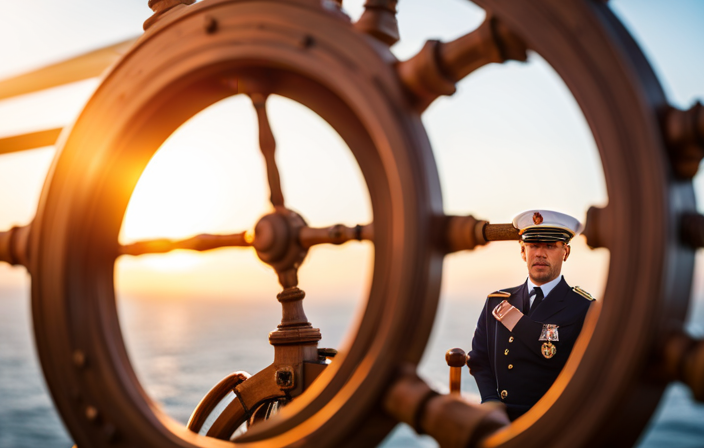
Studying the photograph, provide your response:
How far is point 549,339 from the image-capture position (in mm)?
2637

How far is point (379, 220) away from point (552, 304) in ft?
6.17

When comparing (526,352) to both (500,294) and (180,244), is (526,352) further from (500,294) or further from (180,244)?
(180,244)

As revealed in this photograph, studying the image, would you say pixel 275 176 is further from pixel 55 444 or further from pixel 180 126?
pixel 55 444

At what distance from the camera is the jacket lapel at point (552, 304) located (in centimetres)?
275

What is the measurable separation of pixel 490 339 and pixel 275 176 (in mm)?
1770

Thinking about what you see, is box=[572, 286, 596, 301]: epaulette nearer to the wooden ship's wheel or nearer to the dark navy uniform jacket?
the dark navy uniform jacket

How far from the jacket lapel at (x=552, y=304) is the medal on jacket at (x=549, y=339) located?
78 millimetres

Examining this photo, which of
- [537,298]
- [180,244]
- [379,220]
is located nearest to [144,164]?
[180,244]

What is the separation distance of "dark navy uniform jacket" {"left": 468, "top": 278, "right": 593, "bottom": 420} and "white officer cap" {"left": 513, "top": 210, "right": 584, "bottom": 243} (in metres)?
0.27

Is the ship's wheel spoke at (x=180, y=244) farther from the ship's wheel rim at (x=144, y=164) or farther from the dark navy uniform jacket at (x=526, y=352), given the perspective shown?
the dark navy uniform jacket at (x=526, y=352)

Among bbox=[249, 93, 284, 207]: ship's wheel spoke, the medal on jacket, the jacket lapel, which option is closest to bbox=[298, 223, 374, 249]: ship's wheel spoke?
bbox=[249, 93, 284, 207]: ship's wheel spoke

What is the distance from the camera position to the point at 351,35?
1.06 m

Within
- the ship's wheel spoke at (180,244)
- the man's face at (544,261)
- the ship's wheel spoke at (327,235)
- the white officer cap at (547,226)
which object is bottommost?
the ship's wheel spoke at (327,235)

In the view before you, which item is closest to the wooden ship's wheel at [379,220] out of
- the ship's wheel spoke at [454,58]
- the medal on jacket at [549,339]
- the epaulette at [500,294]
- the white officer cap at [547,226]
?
the ship's wheel spoke at [454,58]
